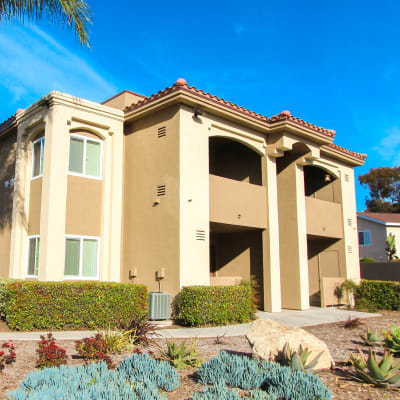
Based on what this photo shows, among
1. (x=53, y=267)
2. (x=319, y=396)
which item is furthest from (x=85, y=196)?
(x=319, y=396)

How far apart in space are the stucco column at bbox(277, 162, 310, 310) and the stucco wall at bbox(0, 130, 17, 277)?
10.4 meters

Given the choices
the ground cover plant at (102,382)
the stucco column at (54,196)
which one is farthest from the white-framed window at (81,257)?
the ground cover plant at (102,382)

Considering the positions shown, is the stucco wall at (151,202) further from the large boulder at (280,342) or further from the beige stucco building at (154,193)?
the large boulder at (280,342)

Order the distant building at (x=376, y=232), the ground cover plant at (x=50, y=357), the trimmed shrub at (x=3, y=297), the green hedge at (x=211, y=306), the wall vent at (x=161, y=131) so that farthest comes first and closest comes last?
1. the distant building at (x=376, y=232)
2. the wall vent at (x=161, y=131)
3. the green hedge at (x=211, y=306)
4. the trimmed shrub at (x=3, y=297)
5. the ground cover plant at (x=50, y=357)

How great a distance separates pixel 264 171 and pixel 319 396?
1234 centimetres

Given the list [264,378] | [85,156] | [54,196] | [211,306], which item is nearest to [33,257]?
[54,196]

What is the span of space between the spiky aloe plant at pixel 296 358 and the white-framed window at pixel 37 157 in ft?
36.2

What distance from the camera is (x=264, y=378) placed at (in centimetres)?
616

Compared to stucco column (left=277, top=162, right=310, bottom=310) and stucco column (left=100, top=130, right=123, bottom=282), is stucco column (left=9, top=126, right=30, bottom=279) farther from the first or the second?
stucco column (left=277, top=162, right=310, bottom=310)

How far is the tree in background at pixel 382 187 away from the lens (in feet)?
192

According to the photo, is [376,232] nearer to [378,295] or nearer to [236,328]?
[378,295]

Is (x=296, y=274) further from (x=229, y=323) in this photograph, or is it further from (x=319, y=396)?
(x=319, y=396)

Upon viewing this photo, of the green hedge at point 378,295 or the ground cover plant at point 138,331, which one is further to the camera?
the green hedge at point 378,295

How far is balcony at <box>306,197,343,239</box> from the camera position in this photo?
62.6ft
